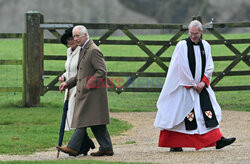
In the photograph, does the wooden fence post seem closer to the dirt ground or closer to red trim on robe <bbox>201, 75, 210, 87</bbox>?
the dirt ground

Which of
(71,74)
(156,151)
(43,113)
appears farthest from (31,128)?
(156,151)

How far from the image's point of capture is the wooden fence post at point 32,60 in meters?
13.9

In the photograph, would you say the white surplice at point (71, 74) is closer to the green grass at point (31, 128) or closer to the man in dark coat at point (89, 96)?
the man in dark coat at point (89, 96)

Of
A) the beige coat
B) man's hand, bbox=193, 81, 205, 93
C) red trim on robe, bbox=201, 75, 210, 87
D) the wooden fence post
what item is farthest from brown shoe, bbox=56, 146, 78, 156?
the wooden fence post

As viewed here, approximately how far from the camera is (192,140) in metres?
9.09

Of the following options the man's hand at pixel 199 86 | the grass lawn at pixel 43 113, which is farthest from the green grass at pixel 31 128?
→ the man's hand at pixel 199 86

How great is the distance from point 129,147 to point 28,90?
185 inches

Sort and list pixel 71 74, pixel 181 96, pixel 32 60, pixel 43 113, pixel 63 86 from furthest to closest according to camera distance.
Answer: pixel 32 60, pixel 43 113, pixel 181 96, pixel 71 74, pixel 63 86

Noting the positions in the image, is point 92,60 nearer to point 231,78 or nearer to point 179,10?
point 231,78

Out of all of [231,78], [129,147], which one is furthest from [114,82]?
[231,78]

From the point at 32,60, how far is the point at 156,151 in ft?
18.0

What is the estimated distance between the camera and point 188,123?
9.12m

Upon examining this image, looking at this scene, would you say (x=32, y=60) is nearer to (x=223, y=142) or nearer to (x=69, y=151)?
(x=69, y=151)

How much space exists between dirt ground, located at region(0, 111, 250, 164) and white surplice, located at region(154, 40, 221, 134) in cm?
43
